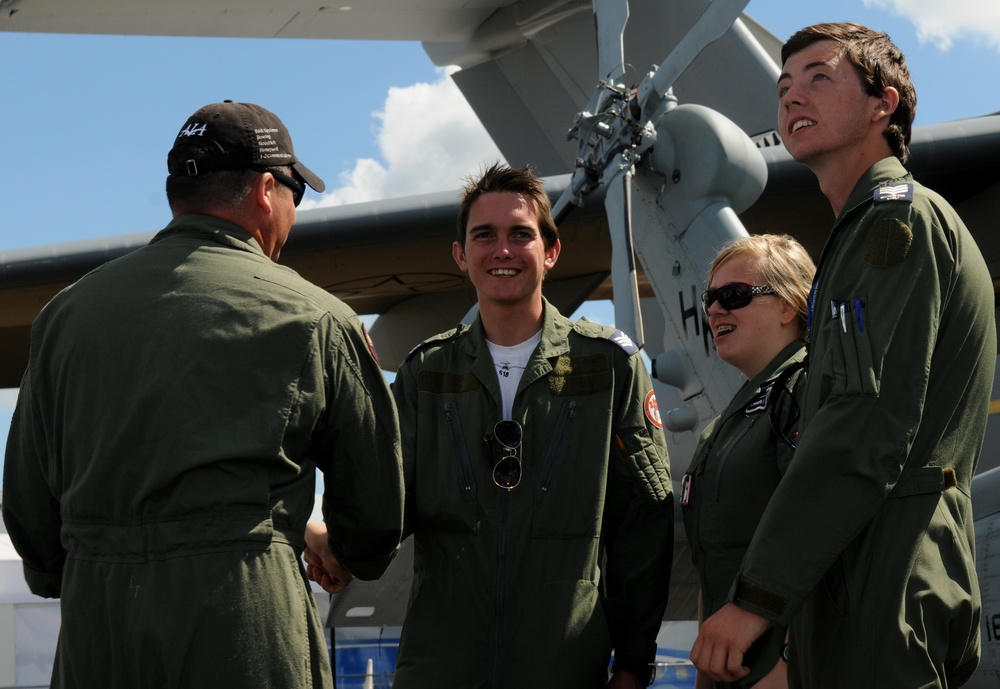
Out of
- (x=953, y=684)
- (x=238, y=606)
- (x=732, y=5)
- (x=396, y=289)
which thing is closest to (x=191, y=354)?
(x=238, y=606)

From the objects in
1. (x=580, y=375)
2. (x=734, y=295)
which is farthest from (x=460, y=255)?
(x=734, y=295)

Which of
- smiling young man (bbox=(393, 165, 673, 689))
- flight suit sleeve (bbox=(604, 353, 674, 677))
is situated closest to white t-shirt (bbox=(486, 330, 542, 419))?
smiling young man (bbox=(393, 165, 673, 689))

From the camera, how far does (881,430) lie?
168 cm

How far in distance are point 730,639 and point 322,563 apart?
1.03m

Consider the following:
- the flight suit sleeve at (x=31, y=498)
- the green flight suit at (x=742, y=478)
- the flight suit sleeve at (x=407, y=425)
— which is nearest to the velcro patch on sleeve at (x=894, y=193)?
the green flight suit at (x=742, y=478)

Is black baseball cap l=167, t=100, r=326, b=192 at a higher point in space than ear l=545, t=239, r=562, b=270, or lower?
higher

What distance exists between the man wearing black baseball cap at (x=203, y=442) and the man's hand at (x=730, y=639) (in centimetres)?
57

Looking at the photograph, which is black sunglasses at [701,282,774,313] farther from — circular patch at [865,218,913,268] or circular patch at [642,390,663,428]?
circular patch at [865,218,913,268]

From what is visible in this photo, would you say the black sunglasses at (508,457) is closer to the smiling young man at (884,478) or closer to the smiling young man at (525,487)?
the smiling young man at (525,487)

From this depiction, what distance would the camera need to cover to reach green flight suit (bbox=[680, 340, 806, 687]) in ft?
7.64

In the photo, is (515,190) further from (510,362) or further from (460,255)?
(510,362)

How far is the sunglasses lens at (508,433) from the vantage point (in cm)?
257

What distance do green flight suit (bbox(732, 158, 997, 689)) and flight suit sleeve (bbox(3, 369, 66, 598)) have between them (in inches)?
46.0

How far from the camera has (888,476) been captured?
168cm
